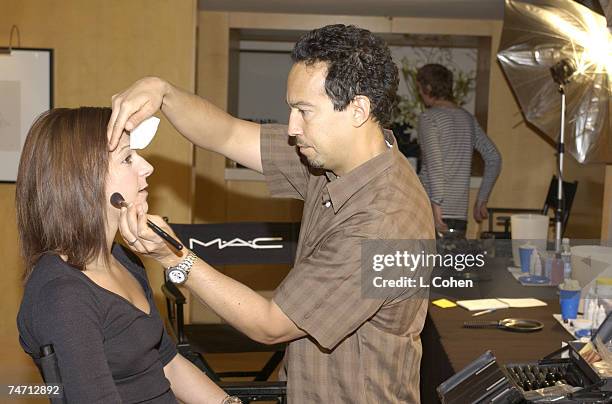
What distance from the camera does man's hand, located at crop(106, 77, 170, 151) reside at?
1702 millimetres

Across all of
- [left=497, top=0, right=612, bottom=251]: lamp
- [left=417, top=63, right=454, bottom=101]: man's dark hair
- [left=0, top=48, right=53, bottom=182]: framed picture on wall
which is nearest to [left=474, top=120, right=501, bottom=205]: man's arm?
[left=417, top=63, right=454, bottom=101]: man's dark hair

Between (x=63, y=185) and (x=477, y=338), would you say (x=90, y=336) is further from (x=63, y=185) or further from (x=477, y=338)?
(x=477, y=338)

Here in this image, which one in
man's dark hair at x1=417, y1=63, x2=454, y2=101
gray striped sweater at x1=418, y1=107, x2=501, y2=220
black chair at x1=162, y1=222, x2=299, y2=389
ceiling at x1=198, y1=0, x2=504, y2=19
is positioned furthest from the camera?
ceiling at x1=198, y1=0, x2=504, y2=19

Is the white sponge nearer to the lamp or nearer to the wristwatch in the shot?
the wristwatch

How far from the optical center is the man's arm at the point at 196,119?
1.85m

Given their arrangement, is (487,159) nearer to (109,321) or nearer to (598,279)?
(598,279)

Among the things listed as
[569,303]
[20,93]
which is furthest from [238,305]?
[20,93]

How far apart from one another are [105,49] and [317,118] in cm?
319

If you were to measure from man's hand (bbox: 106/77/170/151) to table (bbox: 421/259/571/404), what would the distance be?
45.5 inches

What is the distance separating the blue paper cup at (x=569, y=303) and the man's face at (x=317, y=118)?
1317 millimetres

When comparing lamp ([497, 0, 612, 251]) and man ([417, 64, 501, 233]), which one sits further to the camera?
man ([417, 64, 501, 233])

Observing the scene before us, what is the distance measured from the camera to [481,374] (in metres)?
1.83

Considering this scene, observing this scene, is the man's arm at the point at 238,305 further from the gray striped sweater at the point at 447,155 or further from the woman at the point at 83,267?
the gray striped sweater at the point at 447,155

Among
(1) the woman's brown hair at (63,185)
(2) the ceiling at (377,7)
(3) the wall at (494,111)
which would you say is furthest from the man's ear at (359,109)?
(3) the wall at (494,111)
